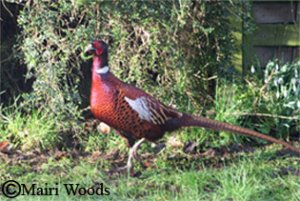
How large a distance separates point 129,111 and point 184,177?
1.86ft

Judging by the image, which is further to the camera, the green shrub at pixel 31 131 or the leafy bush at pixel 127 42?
the green shrub at pixel 31 131

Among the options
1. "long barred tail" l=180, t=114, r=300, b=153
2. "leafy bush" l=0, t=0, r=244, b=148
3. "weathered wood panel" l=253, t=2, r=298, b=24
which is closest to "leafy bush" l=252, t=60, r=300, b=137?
"leafy bush" l=0, t=0, r=244, b=148

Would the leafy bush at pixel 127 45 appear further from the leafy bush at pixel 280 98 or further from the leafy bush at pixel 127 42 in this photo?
the leafy bush at pixel 280 98

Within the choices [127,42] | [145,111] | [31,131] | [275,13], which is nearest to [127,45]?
[127,42]

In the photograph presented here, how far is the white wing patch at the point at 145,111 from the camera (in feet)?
14.0

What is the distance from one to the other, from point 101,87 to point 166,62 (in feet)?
3.15

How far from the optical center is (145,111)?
431 centimetres

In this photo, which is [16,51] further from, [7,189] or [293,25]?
[293,25]

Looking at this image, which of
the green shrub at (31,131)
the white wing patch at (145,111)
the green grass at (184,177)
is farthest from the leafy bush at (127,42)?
the white wing patch at (145,111)

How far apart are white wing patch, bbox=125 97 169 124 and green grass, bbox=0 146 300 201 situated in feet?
1.22

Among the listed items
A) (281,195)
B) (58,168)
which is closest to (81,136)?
(58,168)

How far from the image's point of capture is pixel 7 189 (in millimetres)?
4148

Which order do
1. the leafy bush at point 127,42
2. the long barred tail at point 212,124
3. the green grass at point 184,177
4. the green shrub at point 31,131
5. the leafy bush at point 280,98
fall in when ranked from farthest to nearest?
the leafy bush at point 280,98 → the green shrub at point 31,131 → the leafy bush at point 127,42 → the long barred tail at point 212,124 → the green grass at point 184,177

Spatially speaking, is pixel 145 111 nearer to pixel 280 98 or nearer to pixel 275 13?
pixel 280 98
